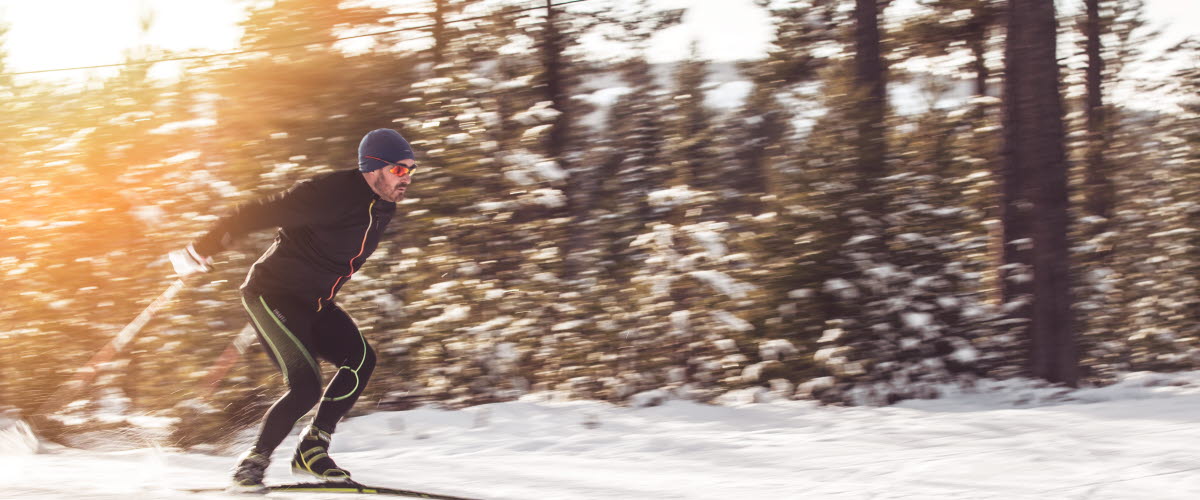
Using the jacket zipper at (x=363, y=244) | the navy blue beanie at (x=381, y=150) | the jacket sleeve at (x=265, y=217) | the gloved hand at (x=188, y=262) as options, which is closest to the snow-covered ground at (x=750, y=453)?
the jacket zipper at (x=363, y=244)

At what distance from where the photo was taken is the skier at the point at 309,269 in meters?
3.69

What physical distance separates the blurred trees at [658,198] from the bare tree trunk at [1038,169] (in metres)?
0.02

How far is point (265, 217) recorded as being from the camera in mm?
3660

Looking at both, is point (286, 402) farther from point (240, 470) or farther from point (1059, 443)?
point (1059, 443)

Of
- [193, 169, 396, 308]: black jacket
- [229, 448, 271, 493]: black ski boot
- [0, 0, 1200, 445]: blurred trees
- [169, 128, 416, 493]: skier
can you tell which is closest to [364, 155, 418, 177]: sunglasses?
[169, 128, 416, 493]: skier

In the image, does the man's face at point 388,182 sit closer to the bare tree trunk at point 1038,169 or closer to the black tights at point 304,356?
the black tights at point 304,356

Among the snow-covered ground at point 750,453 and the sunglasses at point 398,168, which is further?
the snow-covered ground at point 750,453

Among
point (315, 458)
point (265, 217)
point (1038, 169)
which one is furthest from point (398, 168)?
point (1038, 169)

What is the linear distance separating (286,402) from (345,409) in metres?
0.28

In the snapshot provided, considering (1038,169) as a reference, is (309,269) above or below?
above

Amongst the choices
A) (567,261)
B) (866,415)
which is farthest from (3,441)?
(866,415)

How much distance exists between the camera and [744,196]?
575 cm

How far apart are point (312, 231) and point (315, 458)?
0.99 meters

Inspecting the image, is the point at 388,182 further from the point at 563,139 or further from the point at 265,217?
the point at 563,139
